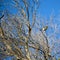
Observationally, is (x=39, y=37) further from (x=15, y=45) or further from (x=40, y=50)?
(x=15, y=45)

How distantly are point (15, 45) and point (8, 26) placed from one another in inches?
58.2

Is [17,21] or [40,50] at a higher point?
[17,21]

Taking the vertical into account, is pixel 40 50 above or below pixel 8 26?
below

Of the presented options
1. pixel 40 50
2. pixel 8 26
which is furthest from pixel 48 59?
pixel 8 26

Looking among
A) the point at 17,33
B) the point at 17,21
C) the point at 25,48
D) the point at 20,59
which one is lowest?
the point at 20,59

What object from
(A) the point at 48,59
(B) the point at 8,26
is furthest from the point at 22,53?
(A) the point at 48,59

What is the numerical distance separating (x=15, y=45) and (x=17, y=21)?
1.72 metres

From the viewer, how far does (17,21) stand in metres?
11.3

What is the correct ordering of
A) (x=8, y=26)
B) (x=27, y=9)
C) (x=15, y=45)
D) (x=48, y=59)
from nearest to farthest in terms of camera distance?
(x=27, y=9) < (x=15, y=45) < (x=8, y=26) < (x=48, y=59)

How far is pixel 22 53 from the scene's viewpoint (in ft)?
33.6

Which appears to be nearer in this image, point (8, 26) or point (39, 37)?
point (8, 26)

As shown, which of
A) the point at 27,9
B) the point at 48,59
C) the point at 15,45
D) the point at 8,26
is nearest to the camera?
the point at 27,9

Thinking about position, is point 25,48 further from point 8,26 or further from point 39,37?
point 39,37

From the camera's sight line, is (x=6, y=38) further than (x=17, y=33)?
No
